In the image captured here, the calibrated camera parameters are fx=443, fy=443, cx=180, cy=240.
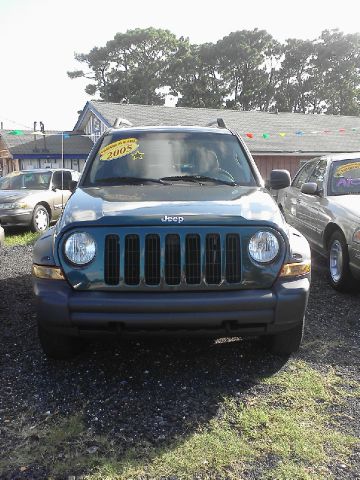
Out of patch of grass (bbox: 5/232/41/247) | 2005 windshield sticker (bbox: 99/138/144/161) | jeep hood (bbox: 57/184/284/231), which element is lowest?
patch of grass (bbox: 5/232/41/247)

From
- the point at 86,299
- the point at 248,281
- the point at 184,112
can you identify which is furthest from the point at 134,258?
the point at 184,112

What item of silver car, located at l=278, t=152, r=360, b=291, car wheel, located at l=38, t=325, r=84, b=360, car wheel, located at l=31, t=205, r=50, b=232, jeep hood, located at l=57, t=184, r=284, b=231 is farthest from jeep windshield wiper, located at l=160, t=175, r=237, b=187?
car wheel, located at l=31, t=205, r=50, b=232

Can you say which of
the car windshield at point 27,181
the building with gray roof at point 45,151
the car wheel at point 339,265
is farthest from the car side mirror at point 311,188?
the building with gray roof at point 45,151

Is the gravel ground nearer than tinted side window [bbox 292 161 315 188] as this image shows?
Yes

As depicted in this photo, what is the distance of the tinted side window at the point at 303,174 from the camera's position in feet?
23.2

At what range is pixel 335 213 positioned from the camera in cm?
548

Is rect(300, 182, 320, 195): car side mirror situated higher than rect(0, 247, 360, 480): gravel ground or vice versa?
rect(300, 182, 320, 195): car side mirror

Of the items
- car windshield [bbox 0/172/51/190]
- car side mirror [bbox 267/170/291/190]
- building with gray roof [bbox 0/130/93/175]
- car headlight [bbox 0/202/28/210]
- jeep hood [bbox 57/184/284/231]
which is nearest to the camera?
jeep hood [bbox 57/184/284/231]

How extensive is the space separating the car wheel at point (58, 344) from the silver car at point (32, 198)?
6.04 m

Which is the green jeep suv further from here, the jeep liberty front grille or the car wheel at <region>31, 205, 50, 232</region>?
the car wheel at <region>31, 205, 50, 232</region>

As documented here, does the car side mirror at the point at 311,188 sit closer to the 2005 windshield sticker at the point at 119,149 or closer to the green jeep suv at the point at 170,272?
the 2005 windshield sticker at the point at 119,149

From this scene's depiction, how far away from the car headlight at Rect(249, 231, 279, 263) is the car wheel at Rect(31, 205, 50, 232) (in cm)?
806

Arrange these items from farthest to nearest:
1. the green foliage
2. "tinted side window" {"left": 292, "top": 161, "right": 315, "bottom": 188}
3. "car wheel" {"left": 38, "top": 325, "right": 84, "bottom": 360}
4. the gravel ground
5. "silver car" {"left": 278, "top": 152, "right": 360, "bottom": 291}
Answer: the green foliage, "tinted side window" {"left": 292, "top": 161, "right": 315, "bottom": 188}, "silver car" {"left": 278, "top": 152, "right": 360, "bottom": 291}, "car wheel" {"left": 38, "top": 325, "right": 84, "bottom": 360}, the gravel ground

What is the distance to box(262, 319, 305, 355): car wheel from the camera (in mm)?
3369
